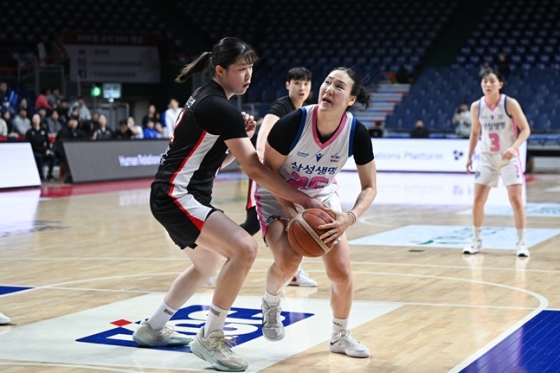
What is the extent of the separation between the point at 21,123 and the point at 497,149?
13.7m

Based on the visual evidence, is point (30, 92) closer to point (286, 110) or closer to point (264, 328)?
point (286, 110)

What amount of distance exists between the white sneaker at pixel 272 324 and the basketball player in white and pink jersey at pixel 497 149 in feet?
14.7

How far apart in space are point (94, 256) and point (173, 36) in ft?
71.6

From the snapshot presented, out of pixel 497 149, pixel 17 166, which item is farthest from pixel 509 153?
pixel 17 166

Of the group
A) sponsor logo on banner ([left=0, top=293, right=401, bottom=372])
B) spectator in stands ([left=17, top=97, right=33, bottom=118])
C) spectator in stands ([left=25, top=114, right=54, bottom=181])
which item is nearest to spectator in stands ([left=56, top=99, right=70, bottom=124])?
spectator in stands ([left=17, top=97, right=33, bottom=118])

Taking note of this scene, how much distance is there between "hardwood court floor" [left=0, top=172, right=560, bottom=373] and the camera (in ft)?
16.3

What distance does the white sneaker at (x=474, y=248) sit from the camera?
936cm

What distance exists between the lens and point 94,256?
917 centimetres

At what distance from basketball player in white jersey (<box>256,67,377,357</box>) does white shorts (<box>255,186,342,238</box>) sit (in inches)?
3.2

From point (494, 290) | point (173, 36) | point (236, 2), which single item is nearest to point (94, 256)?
point (494, 290)

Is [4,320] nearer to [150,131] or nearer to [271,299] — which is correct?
[271,299]

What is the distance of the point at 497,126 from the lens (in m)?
9.29

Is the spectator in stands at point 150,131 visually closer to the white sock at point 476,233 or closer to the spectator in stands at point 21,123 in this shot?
the spectator in stands at point 21,123

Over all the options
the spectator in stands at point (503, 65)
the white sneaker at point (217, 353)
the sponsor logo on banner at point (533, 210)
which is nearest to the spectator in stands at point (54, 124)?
the sponsor logo on banner at point (533, 210)
